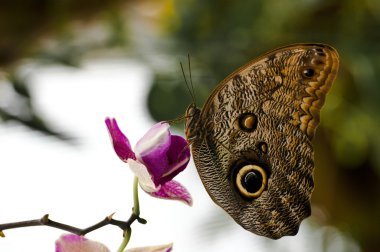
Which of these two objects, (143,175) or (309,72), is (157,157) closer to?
(143,175)

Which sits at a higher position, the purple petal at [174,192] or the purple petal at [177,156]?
the purple petal at [177,156]

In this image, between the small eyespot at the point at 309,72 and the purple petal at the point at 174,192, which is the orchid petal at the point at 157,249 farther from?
the small eyespot at the point at 309,72

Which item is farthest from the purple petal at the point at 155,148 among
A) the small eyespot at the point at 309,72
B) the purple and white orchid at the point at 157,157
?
the small eyespot at the point at 309,72

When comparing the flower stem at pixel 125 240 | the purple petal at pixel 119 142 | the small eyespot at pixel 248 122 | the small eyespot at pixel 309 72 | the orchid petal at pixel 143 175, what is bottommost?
the flower stem at pixel 125 240

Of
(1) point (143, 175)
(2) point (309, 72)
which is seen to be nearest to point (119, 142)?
(1) point (143, 175)

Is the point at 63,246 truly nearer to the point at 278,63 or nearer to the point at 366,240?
the point at 278,63

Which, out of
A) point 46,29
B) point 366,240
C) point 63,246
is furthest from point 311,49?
point 366,240
